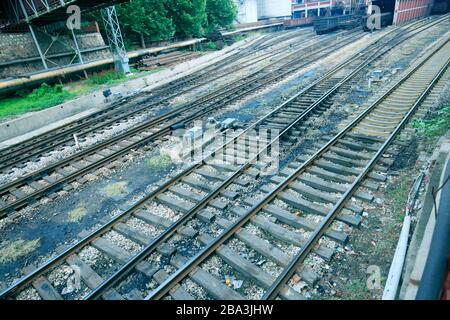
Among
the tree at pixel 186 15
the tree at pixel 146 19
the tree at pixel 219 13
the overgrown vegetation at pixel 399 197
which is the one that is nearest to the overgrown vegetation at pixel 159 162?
the overgrown vegetation at pixel 399 197

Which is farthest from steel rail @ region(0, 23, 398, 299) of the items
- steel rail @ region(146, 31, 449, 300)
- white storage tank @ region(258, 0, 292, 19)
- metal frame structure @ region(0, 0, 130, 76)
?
white storage tank @ region(258, 0, 292, 19)

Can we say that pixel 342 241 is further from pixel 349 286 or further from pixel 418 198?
pixel 418 198

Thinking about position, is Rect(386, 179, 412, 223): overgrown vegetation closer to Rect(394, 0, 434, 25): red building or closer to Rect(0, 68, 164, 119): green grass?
Rect(0, 68, 164, 119): green grass

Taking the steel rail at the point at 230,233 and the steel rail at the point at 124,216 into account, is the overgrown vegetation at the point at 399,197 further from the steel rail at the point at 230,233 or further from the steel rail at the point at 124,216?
the steel rail at the point at 124,216

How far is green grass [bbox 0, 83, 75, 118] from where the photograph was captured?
13.7 metres

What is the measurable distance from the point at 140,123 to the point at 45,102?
6.87 metres

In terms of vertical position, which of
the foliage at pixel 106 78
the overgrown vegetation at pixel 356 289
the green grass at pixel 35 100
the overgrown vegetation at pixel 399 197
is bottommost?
the overgrown vegetation at pixel 356 289

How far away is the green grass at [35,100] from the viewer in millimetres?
13688

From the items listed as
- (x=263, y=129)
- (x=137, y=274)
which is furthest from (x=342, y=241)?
(x=263, y=129)

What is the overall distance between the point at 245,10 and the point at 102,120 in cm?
4750

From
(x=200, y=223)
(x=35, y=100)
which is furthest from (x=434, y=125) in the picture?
(x=35, y=100)

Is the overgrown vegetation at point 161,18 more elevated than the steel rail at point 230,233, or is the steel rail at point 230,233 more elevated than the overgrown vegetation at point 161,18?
the overgrown vegetation at point 161,18

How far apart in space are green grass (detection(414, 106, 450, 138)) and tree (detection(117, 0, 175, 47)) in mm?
23994

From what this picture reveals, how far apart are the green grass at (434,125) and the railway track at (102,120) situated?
10470 millimetres
